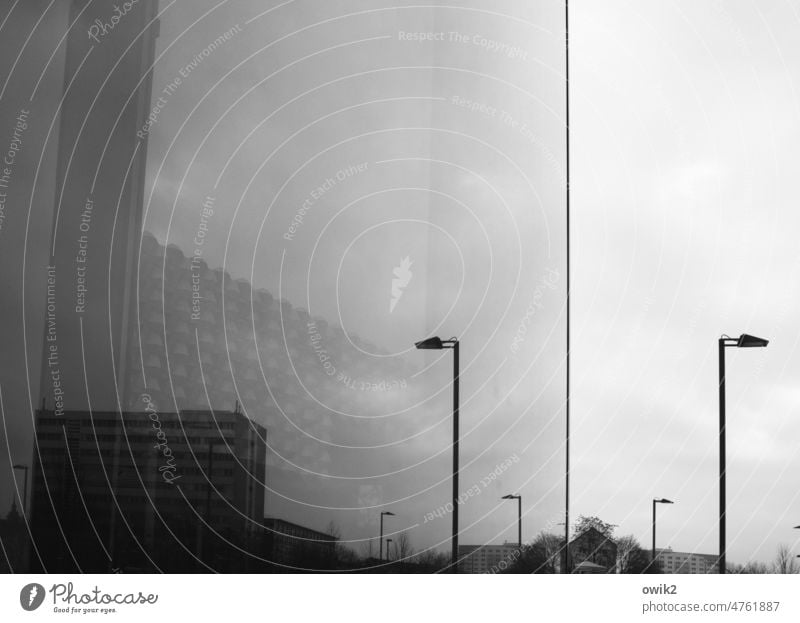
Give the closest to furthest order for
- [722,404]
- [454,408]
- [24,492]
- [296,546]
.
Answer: [24,492]
[296,546]
[454,408]
[722,404]

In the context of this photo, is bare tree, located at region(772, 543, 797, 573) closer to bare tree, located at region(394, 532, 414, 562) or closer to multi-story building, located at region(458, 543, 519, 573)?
multi-story building, located at region(458, 543, 519, 573)

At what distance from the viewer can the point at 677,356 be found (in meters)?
3.39

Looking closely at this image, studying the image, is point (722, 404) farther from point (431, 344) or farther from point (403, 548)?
point (403, 548)

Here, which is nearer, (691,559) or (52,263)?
(52,263)

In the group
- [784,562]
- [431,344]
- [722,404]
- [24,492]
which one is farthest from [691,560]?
[24,492]

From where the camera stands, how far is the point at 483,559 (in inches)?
124

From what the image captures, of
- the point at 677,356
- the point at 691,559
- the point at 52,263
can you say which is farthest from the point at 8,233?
the point at 691,559

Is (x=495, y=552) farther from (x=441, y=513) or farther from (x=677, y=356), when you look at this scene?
(x=677, y=356)

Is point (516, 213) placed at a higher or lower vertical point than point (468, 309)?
higher

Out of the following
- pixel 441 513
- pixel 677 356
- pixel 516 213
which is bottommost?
pixel 441 513

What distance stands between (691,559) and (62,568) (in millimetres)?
2081

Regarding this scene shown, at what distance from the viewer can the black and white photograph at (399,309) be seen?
300cm

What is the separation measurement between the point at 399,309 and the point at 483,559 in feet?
2.90

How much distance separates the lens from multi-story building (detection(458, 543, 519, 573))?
3146 mm
